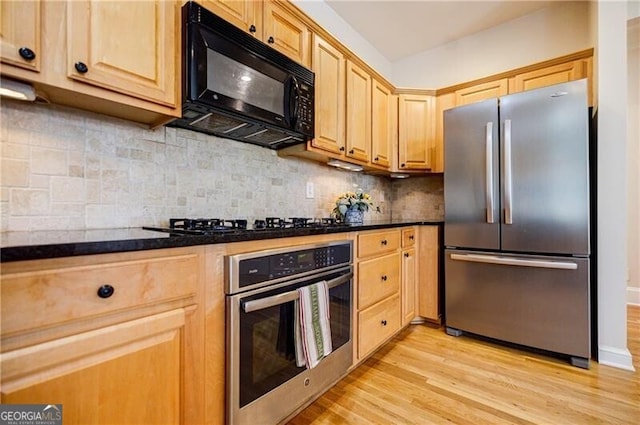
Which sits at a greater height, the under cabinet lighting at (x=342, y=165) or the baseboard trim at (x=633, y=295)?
the under cabinet lighting at (x=342, y=165)

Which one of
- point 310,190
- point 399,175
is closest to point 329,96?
point 310,190

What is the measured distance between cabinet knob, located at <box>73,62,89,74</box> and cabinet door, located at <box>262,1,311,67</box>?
0.90 metres

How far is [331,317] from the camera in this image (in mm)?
1555

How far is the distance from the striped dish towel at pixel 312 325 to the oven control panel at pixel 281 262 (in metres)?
0.11

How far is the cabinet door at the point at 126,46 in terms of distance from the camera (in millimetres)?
1001

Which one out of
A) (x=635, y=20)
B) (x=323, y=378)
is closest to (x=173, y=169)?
(x=323, y=378)

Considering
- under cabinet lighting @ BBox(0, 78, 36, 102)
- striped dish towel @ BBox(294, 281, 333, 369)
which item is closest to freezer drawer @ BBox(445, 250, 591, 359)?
striped dish towel @ BBox(294, 281, 333, 369)

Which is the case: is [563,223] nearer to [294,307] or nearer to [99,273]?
[294,307]

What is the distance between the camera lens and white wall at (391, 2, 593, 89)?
2514 mm

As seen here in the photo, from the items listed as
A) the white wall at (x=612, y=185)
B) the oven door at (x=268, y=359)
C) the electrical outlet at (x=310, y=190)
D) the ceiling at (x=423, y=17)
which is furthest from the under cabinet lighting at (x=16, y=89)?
the white wall at (x=612, y=185)

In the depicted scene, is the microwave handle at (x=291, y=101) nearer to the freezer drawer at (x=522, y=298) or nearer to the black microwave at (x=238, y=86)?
the black microwave at (x=238, y=86)

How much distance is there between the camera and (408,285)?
246 centimetres

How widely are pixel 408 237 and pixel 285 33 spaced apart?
1735 mm

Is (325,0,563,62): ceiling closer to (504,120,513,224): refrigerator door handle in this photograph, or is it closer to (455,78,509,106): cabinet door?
(455,78,509,106): cabinet door
